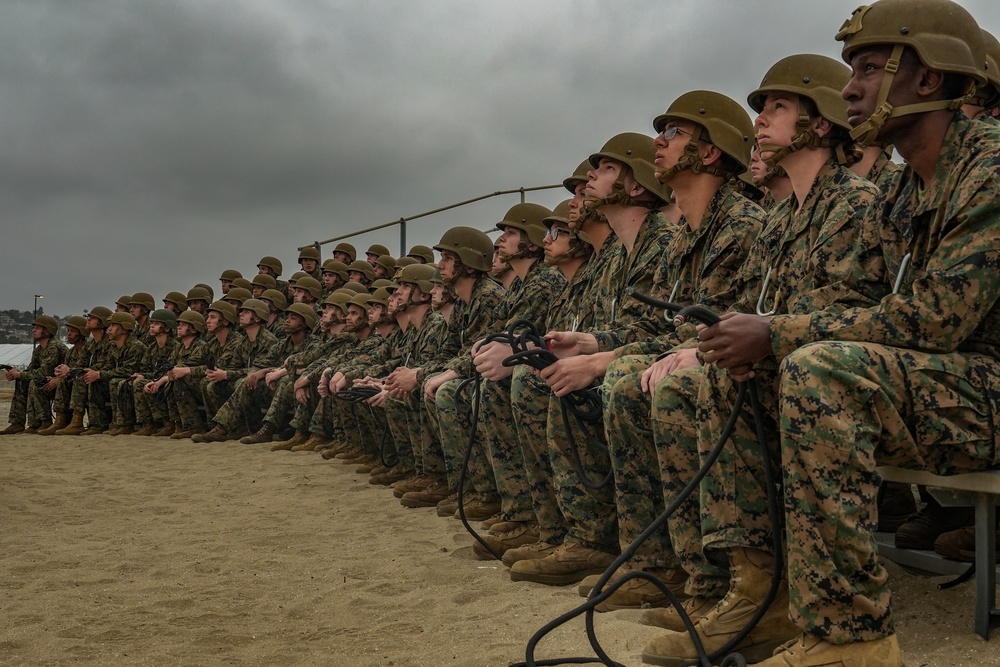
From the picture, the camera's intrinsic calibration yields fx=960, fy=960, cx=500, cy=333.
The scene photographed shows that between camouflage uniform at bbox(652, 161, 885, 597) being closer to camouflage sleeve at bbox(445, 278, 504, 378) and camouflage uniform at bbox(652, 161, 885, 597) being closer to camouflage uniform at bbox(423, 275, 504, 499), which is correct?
camouflage uniform at bbox(423, 275, 504, 499)

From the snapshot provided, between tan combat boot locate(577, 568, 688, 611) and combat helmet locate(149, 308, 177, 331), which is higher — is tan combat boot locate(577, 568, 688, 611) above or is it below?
below

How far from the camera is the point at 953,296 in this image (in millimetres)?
2803

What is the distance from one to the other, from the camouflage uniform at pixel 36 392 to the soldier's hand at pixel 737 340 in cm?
1583

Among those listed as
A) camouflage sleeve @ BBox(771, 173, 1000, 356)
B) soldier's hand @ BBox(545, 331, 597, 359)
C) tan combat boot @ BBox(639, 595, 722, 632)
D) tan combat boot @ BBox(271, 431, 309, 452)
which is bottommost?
tan combat boot @ BBox(271, 431, 309, 452)

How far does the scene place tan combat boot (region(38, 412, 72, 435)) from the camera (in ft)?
52.3

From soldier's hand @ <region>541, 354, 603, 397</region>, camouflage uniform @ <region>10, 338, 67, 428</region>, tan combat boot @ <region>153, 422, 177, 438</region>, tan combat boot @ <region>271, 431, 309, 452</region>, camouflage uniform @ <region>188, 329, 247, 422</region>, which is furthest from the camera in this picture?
camouflage uniform @ <region>10, 338, 67, 428</region>

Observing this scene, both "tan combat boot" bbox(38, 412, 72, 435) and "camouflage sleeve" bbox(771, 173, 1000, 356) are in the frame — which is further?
"tan combat boot" bbox(38, 412, 72, 435)

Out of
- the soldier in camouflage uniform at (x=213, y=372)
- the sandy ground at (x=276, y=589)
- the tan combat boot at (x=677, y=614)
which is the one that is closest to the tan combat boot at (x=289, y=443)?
the sandy ground at (x=276, y=589)

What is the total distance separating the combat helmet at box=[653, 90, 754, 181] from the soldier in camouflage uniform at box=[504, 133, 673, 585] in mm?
565

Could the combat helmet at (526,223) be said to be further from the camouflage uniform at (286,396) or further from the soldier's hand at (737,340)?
the camouflage uniform at (286,396)

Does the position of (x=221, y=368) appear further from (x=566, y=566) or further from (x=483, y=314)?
(x=566, y=566)

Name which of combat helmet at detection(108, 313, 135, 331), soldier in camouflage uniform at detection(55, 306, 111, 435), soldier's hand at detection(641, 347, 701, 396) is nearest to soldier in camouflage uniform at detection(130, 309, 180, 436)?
combat helmet at detection(108, 313, 135, 331)

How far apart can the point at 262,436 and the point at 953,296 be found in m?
11.0

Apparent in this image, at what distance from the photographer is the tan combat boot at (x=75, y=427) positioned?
15.9 meters
